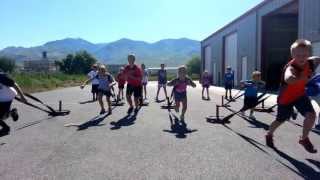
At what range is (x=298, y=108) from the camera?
7.48 m

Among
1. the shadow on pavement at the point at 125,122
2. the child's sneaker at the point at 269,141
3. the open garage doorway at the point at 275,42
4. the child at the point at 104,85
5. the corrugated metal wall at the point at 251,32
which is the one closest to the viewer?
the child's sneaker at the point at 269,141

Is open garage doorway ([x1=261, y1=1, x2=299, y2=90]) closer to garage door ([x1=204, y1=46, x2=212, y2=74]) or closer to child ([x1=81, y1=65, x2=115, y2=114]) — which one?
child ([x1=81, y1=65, x2=115, y2=114])

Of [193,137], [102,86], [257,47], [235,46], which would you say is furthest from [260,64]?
[193,137]

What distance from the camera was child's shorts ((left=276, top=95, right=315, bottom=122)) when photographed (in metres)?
7.39

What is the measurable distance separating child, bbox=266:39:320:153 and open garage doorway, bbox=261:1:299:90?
27975 mm

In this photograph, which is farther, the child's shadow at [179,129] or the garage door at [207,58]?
the garage door at [207,58]

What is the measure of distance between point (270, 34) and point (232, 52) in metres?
10.4

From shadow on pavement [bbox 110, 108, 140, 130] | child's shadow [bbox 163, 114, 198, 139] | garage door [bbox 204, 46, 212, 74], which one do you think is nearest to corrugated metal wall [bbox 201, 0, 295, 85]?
garage door [bbox 204, 46, 212, 74]

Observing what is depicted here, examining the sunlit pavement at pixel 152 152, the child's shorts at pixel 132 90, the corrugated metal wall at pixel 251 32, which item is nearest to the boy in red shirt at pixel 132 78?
the child's shorts at pixel 132 90

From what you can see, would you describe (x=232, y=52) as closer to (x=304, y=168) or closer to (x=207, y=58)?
(x=207, y=58)

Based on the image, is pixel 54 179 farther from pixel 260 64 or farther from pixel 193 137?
pixel 260 64

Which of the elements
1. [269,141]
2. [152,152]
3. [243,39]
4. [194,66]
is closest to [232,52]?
[243,39]

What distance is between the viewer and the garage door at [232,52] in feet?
142

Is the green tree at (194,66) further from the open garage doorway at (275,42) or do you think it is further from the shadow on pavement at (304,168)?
the shadow on pavement at (304,168)
